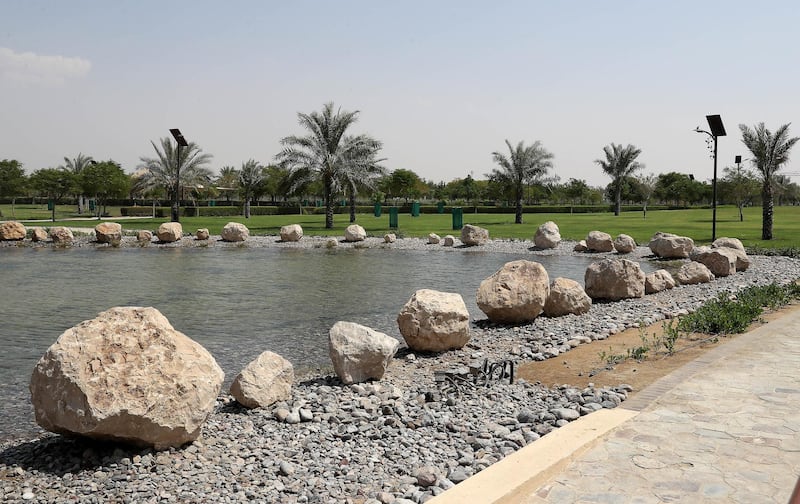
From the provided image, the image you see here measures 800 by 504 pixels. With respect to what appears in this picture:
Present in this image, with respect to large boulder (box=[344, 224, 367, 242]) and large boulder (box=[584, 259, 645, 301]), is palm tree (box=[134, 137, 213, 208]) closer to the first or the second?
large boulder (box=[344, 224, 367, 242])

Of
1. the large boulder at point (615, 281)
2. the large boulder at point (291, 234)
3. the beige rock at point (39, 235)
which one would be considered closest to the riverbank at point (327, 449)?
the large boulder at point (615, 281)

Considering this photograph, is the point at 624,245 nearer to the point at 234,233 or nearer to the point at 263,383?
the point at 234,233

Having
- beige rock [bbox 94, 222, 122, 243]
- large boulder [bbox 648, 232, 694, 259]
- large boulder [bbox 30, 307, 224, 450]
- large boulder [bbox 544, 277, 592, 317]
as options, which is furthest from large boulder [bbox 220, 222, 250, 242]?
large boulder [bbox 30, 307, 224, 450]

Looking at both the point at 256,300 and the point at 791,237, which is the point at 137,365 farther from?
the point at 791,237

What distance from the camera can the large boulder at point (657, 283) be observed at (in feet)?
55.5

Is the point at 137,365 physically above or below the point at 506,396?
above

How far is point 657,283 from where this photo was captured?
56.1ft

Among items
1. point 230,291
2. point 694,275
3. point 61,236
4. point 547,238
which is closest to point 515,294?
point 694,275

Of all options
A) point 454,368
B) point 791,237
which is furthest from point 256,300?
point 791,237

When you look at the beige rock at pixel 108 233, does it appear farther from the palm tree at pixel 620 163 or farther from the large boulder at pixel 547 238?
the palm tree at pixel 620 163

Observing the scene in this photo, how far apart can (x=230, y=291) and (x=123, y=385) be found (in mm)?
12841

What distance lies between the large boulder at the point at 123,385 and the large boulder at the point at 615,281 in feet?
37.3

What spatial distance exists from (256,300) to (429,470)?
1207 cm

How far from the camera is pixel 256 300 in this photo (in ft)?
56.1
